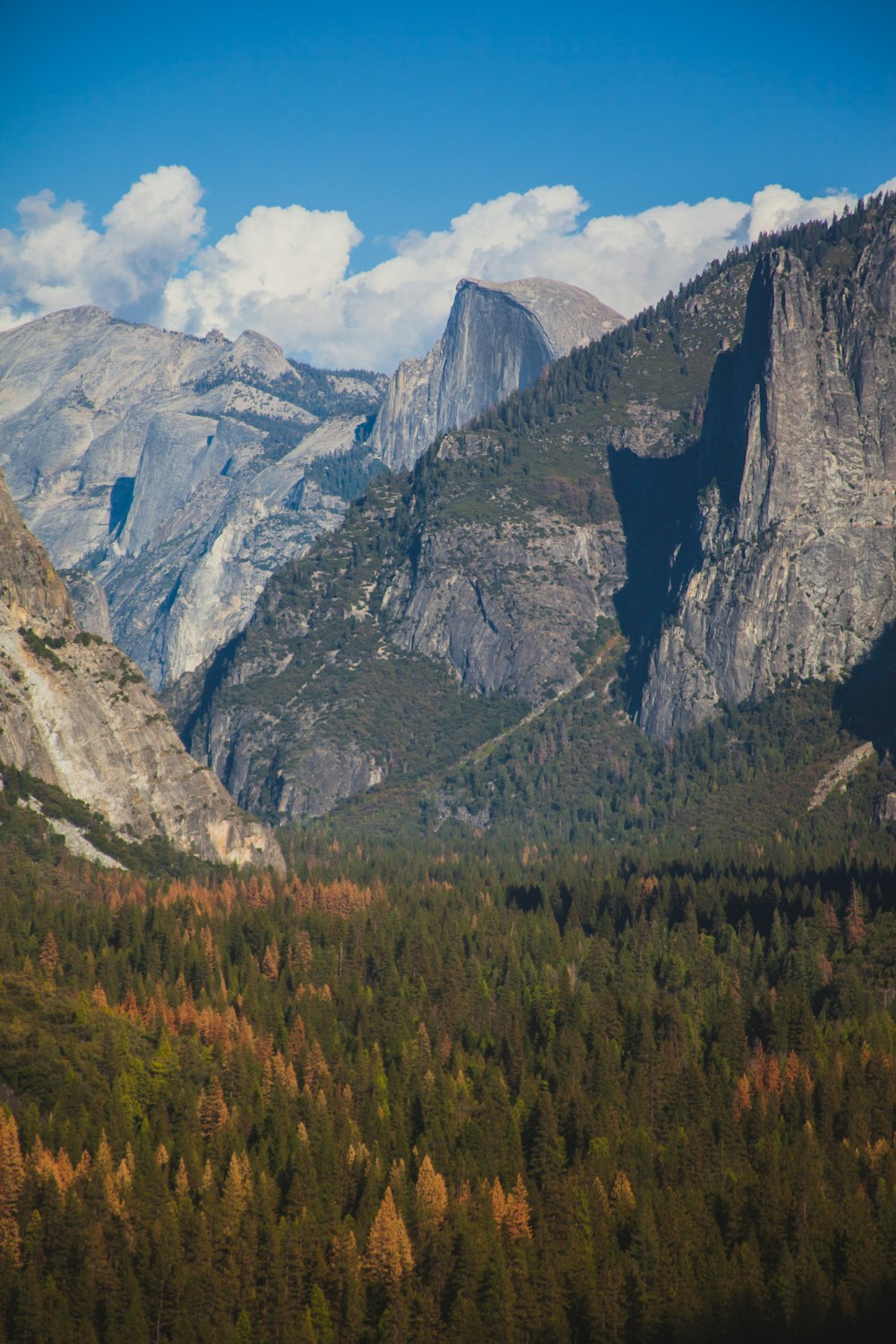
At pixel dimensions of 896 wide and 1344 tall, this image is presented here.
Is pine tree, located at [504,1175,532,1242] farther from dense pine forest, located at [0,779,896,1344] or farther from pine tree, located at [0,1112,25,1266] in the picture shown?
pine tree, located at [0,1112,25,1266]

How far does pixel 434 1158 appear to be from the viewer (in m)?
141

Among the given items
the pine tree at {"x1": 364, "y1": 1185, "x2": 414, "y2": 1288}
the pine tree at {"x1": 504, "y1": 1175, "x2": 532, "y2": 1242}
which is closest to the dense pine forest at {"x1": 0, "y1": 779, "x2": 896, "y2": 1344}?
the pine tree at {"x1": 364, "y1": 1185, "x2": 414, "y2": 1288}

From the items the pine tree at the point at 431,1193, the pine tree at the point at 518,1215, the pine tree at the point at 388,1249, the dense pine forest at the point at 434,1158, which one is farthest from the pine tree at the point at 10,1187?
the pine tree at the point at 518,1215

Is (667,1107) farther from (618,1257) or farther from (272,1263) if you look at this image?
(272,1263)

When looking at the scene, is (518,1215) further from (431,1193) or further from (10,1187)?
(10,1187)

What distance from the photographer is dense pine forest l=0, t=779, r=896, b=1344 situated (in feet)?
388

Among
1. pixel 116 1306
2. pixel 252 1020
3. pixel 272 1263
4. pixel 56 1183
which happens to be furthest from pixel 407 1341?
pixel 252 1020

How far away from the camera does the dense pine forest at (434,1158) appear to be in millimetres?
118375

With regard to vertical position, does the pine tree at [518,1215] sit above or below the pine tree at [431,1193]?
below

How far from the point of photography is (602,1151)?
142m

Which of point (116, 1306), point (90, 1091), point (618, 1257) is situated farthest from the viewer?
point (90, 1091)

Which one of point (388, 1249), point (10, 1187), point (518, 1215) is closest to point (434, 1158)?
point (518, 1215)

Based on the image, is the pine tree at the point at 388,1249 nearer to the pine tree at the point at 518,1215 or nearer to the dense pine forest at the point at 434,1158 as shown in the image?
the dense pine forest at the point at 434,1158

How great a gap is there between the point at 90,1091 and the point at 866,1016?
81703 mm
